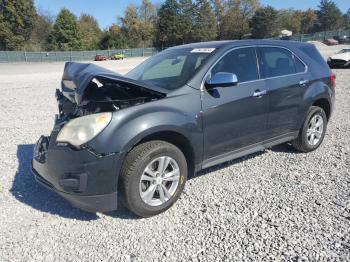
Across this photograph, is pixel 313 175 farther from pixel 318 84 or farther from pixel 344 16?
pixel 344 16

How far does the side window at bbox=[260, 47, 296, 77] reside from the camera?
4.53 metres

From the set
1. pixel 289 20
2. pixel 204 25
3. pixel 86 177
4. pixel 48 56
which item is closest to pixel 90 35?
pixel 48 56

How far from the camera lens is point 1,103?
10.4 meters

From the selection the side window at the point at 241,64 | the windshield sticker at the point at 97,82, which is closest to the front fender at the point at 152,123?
the windshield sticker at the point at 97,82

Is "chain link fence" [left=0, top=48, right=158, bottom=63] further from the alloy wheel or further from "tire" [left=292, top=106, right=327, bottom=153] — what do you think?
the alloy wheel

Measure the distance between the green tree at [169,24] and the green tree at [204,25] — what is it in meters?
4.23

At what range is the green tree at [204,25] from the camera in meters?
74.9

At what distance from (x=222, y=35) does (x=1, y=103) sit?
79.2m

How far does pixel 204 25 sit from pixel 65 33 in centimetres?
2997

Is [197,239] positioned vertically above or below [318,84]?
below

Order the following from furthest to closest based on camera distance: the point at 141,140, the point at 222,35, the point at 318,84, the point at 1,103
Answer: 1. the point at 222,35
2. the point at 1,103
3. the point at 318,84
4. the point at 141,140

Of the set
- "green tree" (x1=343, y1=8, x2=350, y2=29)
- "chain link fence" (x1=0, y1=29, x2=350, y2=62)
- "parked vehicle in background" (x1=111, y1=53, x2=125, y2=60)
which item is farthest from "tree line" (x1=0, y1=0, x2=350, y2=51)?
"green tree" (x1=343, y1=8, x2=350, y2=29)

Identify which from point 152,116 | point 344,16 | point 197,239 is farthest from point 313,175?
point 344,16

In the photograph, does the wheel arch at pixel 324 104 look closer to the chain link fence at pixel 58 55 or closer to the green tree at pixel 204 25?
the chain link fence at pixel 58 55
